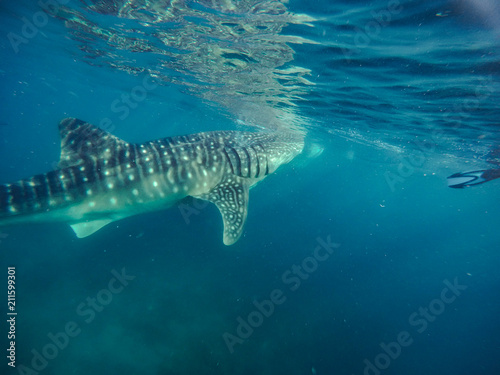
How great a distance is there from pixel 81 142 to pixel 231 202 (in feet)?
12.2

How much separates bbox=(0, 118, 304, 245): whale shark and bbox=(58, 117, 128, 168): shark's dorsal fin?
2 cm

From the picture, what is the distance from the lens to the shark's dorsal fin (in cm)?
547

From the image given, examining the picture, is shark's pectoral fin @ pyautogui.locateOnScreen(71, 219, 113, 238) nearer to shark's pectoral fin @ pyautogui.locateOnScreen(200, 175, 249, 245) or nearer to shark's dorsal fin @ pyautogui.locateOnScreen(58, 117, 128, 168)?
shark's dorsal fin @ pyautogui.locateOnScreen(58, 117, 128, 168)

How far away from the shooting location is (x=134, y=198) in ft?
19.4

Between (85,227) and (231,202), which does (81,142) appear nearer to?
(85,227)

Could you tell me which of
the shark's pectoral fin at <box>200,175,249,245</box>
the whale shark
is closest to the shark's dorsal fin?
the whale shark

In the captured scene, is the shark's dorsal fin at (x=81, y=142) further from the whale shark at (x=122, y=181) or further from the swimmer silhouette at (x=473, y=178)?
the swimmer silhouette at (x=473, y=178)

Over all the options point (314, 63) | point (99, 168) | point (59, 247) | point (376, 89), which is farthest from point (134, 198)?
point (376, 89)

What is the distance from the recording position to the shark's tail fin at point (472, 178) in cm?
610

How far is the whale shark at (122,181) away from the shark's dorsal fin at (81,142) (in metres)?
0.02

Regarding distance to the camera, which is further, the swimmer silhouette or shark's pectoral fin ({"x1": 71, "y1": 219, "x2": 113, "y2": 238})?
the swimmer silhouette

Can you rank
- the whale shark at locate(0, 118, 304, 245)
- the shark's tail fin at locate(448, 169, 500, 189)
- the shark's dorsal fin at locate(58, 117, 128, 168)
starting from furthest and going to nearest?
the shark's tail fin at locate(448, 169, 500, 189) < the shark's dorsal fin at locate(58, 117, 128, 168) < the whale shark at locate(0, 118, 304, 245)

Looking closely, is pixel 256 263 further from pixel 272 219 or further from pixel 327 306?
pixel 272 219

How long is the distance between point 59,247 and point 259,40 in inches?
527
